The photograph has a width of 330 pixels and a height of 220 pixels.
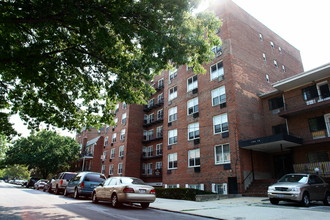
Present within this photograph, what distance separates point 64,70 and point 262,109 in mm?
19871

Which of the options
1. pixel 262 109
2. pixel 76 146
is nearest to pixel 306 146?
pixel 262 109

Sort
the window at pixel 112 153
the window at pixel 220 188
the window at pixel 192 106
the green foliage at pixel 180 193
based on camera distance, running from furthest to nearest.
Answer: the window at pixel 112 153 → the window at pixel 192 106 → the window at pixel 220 188 → the green foliage at pixel 180 193

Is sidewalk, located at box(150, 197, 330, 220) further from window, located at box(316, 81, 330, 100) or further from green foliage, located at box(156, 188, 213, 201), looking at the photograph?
window, located at box(316, 81, 330, 100)

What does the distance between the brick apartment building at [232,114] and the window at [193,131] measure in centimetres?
11

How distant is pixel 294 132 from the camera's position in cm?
2128

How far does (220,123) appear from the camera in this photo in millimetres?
Result: 22922

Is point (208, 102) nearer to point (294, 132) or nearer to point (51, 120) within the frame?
point (294, 132)

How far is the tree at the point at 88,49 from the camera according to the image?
7328 millimetres

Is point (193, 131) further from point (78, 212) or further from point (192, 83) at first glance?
point (78, 212)

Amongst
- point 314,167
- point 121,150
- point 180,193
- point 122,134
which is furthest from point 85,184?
point 122,134

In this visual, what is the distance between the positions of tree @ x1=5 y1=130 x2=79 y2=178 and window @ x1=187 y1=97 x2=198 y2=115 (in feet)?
90.9

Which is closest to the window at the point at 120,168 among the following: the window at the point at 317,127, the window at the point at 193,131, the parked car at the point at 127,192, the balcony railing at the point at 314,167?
the window at the point at 193,131

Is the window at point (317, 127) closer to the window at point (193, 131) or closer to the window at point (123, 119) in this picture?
the window at point (193, 131)

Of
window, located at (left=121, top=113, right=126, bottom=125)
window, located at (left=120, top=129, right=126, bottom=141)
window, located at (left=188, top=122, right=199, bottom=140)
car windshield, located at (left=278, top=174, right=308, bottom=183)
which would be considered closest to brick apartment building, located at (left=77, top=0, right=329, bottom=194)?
window, located at (left=188, top=122, right=199, bottom=140)
